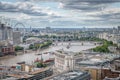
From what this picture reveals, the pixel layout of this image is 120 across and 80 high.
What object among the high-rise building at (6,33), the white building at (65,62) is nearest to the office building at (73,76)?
the white building at (65,62)

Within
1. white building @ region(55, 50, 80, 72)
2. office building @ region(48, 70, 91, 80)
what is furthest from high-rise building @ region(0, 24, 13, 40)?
office building @ region(48, 70, 91, 80)

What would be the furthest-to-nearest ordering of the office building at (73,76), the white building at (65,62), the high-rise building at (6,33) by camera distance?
the high-rise building at (6,33)
the white building at (65,62)
the office building at (73,76)

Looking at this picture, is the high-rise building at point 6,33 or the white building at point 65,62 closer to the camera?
the white building at point 65,62

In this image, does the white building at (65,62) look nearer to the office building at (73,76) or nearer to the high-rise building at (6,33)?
the office building at (73,76)

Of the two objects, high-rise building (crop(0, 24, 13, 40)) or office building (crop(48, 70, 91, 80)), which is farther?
high-rise building (crop(0, 24, 13, 40))

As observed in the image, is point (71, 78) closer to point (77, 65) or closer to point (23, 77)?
point (23, 77)

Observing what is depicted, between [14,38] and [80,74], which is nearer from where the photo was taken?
[80,74]

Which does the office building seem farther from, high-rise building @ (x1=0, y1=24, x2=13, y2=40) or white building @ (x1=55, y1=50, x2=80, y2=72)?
high-rise building @ (x1=0, y1=24, x2=13, y2=40)

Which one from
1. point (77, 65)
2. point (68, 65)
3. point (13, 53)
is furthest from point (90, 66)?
point (13, 53)

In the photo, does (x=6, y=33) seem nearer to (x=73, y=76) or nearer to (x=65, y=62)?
(x=65, y=62)

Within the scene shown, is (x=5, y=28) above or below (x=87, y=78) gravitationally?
above

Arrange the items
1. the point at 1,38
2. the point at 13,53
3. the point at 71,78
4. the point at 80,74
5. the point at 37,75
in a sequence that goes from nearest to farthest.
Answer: the point at 71,78
the point at 80,74
the point at 37,75
the point at 13,53
the point at 1,38
